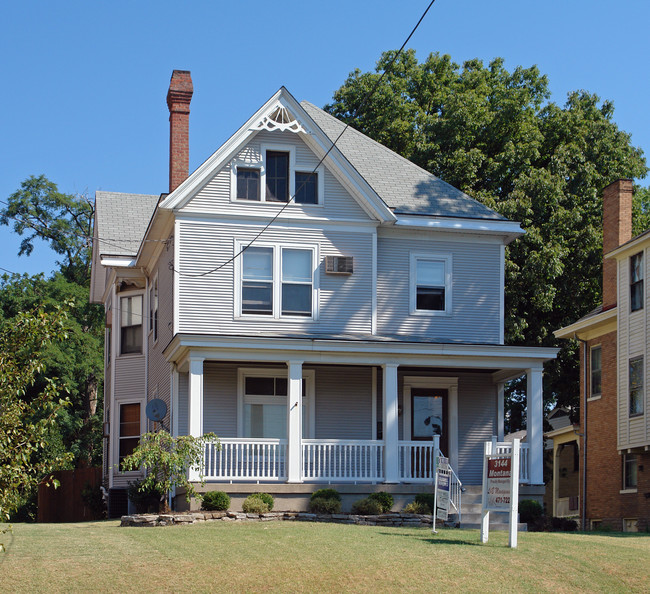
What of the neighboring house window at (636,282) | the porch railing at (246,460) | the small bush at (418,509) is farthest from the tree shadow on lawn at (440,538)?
the neighboring house window at (636,282)

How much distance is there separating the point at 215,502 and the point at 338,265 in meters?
6.37

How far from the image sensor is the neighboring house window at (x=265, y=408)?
23.0 m

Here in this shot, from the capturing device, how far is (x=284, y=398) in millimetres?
23328

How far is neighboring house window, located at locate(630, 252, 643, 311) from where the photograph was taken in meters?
27.6

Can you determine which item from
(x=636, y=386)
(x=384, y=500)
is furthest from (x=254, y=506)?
(x=636, y=386)

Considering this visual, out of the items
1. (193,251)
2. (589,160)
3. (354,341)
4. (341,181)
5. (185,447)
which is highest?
(589,160)

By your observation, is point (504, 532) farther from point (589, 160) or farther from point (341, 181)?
point (589, 160)

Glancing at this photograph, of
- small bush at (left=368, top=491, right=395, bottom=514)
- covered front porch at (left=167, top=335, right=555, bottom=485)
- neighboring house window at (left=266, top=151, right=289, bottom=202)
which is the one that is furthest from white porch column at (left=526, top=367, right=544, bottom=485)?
neighboring house window at (left=266, top=151, right=289, bottom=202)

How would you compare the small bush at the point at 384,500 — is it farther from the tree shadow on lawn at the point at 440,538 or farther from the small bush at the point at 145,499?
the small bush at the point at 145,499

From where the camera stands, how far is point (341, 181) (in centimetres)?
2339

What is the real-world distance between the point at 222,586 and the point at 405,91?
96.0 ft

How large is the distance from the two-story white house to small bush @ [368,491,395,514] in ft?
1.82

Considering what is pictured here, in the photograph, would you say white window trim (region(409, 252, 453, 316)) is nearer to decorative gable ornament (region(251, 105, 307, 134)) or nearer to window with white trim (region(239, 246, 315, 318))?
window with white trim (region(239, 246, 315, 318))

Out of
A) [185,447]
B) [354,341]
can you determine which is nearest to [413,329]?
[354,341]
